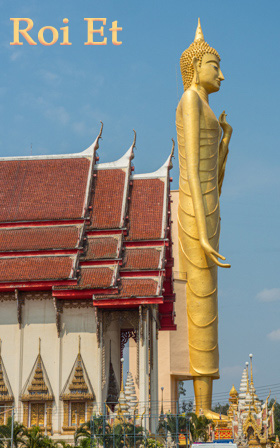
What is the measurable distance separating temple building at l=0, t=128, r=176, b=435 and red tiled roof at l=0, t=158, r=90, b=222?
0.04 metres

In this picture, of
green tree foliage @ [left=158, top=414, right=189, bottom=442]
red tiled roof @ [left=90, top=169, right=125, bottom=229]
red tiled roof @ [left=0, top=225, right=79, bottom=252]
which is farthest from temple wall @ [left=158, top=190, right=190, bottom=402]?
green tree foliage @ [left=158, top=414, right=189, bottom=442]

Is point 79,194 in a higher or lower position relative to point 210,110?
lower

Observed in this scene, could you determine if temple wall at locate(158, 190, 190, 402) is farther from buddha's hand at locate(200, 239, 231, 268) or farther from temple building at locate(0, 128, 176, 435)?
temple building at locate(0, 128, 176, 435)

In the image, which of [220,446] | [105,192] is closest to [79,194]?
[105,192]

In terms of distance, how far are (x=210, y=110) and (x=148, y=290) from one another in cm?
1128

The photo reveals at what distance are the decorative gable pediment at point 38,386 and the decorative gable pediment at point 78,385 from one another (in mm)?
514

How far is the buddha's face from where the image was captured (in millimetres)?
35219

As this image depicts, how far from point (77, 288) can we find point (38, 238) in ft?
9.81

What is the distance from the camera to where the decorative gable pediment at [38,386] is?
85.4 ft

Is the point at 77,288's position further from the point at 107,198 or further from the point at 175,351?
the point at 175,351

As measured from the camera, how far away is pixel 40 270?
27.0m

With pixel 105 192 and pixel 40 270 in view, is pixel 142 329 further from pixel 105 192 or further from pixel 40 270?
pixel 105 192

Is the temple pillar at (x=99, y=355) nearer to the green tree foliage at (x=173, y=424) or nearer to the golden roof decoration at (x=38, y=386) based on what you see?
the golden roof decoration at (x=38, y=386)

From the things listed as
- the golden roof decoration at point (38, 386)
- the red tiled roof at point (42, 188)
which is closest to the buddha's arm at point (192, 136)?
the red tiled roof at point (42, 188)
